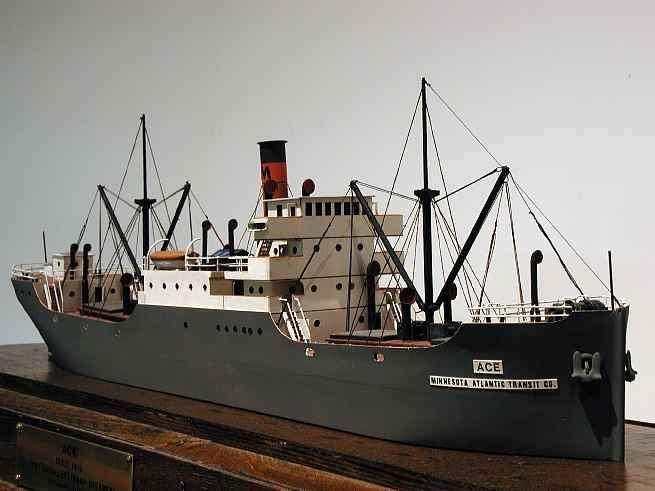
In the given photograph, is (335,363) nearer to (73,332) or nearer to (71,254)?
(73,332)

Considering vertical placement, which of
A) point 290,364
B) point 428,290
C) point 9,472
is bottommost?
point 9,472

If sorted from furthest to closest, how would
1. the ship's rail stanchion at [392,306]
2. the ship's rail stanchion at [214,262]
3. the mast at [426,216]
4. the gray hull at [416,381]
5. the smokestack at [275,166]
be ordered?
1. the smokestack at [275,166]
2. the ship's rail stanchion at [214,262]
3. the ship's rail stanchion at [392,306]
4. the mast at [426,216]
5. the gray hull at [416,381]

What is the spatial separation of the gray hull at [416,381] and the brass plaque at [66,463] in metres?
3.22

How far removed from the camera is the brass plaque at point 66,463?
11.1m

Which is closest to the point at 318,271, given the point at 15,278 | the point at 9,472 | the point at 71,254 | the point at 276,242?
the point at 276,242

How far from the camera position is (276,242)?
15.2m

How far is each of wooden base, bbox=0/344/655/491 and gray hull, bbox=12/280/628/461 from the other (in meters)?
0.22

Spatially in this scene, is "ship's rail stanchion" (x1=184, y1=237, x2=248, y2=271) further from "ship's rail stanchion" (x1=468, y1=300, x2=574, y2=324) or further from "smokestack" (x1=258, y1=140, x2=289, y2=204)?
"ship's rail stanchion" (x1=468, y1=300, x2=574, y2=324)

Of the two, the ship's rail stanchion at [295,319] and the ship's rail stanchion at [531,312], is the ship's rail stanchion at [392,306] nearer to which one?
the ship's rail stanchion at [295,319]

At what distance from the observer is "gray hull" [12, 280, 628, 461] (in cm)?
1134

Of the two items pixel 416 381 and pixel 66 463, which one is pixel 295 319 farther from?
pixel 66 463

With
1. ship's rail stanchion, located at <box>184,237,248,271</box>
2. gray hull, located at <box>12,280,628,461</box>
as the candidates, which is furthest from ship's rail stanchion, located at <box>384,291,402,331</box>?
ship's rail stanchion, located at <box>184,237,248,271</box>

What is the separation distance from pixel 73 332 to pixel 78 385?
1912mm

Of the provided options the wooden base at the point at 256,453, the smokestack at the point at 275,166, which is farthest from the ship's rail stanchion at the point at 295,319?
the smokestack at the point at 275,166
